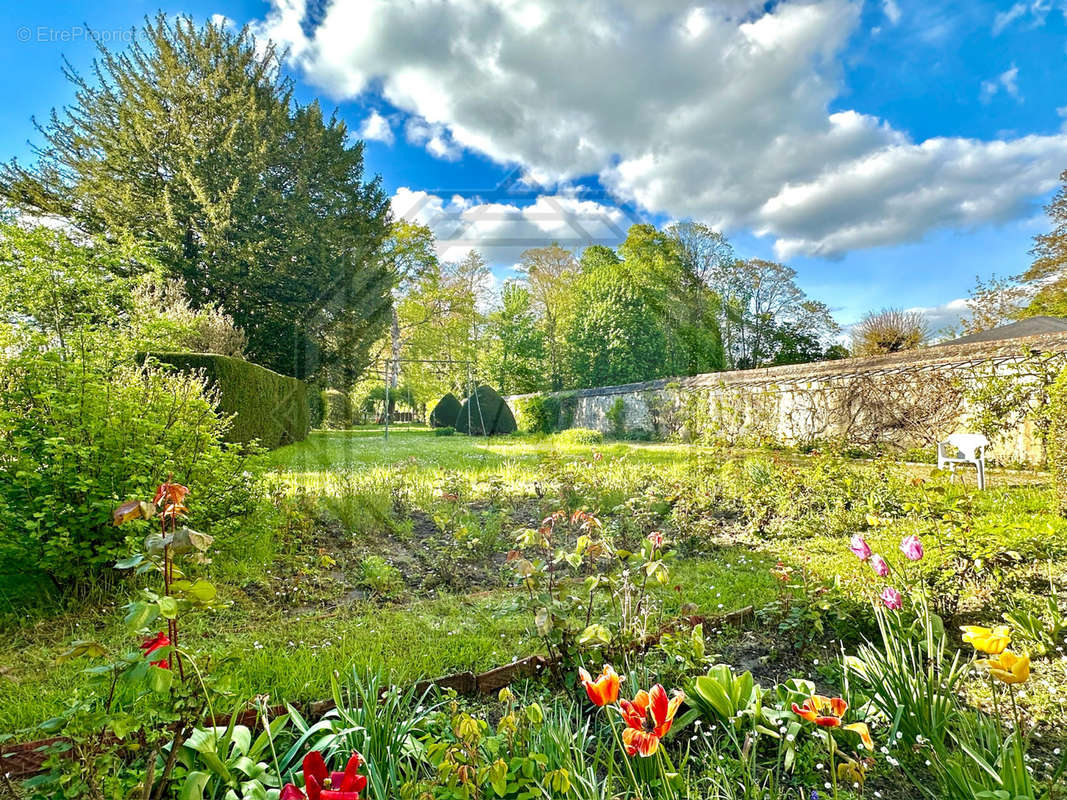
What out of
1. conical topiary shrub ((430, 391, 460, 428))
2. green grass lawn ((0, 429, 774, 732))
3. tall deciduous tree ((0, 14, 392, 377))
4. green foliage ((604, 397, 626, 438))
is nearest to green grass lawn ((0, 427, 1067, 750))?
green grass lawn ((0, 429, 774, 732))

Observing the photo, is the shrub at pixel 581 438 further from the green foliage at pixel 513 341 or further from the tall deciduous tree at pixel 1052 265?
the tall deciduous tree at pixel 1052 265

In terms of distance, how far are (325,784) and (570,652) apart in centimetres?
109

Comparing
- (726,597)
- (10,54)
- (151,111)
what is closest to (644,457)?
(726,597)

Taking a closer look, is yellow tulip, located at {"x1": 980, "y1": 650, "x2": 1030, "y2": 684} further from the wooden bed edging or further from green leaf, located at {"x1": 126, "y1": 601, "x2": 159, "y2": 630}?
green leaf, located at {"x1": 126, "y1": 601, "x2": 159, "y2": 630}

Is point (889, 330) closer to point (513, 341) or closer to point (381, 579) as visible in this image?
point (513, 341)

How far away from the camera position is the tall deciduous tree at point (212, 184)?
11.5 m

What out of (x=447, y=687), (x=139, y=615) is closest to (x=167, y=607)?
(x=139, y=615)

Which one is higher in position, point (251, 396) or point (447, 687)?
point (251, 396)

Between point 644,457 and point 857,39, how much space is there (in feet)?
18.8

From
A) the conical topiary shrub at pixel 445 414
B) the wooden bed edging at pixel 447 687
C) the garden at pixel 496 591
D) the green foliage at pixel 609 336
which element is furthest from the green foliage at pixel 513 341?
the wooden bed edging at pixel 447 687

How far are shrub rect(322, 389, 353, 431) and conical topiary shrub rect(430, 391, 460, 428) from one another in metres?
2.43

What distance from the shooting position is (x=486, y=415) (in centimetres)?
1241

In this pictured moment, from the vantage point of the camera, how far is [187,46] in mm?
12688

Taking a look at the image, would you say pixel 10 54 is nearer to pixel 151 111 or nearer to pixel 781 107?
pixel 781 107
